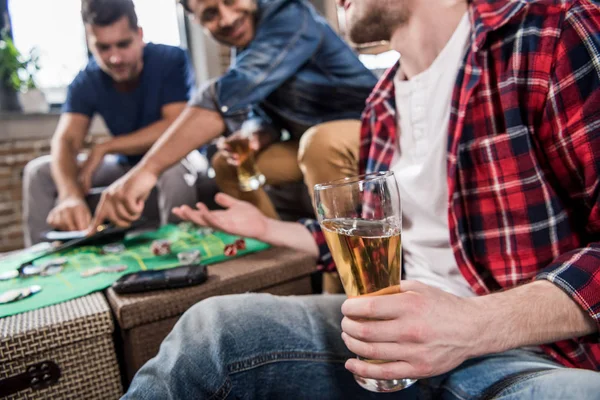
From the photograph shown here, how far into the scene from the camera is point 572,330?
54 cm

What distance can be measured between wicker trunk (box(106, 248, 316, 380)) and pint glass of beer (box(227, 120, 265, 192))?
549 mm

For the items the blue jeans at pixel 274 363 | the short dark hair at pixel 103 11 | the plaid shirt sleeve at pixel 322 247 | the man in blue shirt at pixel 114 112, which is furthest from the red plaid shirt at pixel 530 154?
the short dark hair at pixel 103 11

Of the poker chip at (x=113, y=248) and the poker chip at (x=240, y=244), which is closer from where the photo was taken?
the poker chip at (x=240, y=244)

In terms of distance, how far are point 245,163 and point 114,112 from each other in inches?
40.0

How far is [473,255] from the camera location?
0.71 m

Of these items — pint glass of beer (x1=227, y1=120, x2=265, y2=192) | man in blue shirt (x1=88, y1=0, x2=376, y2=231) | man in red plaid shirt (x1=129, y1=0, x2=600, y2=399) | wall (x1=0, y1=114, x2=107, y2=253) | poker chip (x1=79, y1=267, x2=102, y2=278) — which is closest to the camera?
man in red plaid shirt (x1=129, y1=0, x2=600, y2=399)

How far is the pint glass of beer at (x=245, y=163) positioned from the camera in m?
1.49

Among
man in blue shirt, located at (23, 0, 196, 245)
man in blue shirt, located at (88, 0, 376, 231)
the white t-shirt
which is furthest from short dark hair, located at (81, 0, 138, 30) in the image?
the white t-shirt

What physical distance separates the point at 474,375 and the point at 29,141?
10.3 ft

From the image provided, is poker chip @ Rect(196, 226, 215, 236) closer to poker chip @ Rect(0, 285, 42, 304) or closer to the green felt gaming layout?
the green felt gaming layout

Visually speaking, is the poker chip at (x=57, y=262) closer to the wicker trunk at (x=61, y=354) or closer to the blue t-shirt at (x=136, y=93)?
the wicker trunk at (x=61, y=354)

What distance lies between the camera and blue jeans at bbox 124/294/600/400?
0.58m

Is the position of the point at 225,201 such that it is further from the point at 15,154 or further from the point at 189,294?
the point at 15,154

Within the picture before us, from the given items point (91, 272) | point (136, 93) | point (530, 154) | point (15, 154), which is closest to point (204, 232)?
point (91, 272)
